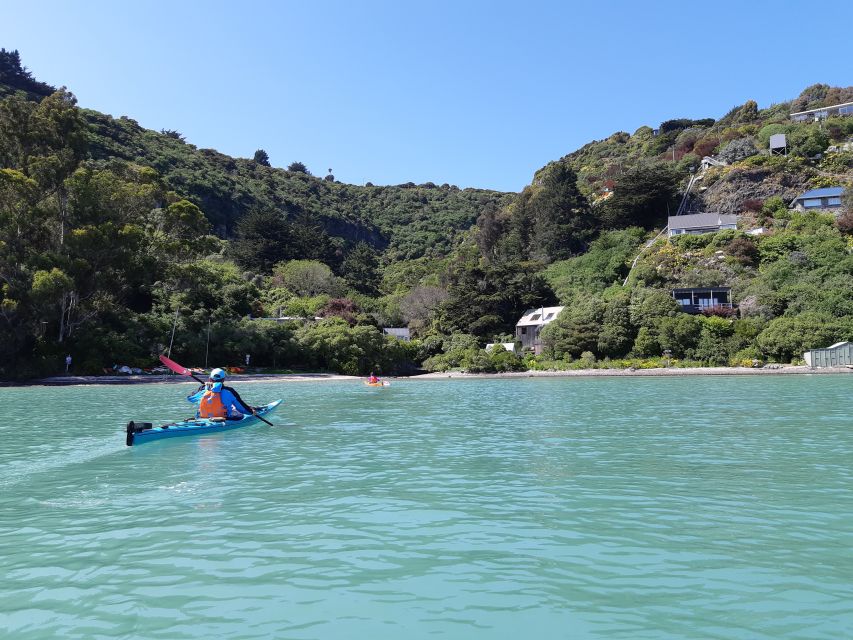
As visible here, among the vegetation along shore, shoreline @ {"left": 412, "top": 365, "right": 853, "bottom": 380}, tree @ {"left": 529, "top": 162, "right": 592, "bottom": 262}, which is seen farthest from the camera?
tree @ {"left": 529, "top": 162, "right": 592, "bottom": 262}

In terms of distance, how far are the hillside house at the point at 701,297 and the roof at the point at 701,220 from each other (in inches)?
723

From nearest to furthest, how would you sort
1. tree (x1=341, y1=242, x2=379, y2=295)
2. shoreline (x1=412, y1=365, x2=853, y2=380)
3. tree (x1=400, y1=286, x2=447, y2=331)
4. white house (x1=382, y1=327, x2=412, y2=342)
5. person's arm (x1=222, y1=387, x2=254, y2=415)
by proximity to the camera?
person's arm (x1=222, y1=387, x2=254, y2=415) → shoreline (x1=412, y1=365, x2=853, y2=380) → white house (x1=382, y1=327, x2=412, y2=342) → tree (x1=400, y1=286, x2=447, y2=331) → tree (x1=341, y1=242, x2=379, y2=295)

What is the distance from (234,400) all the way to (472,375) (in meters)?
40.0

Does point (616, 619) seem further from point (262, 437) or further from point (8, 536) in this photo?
point (262, 437)

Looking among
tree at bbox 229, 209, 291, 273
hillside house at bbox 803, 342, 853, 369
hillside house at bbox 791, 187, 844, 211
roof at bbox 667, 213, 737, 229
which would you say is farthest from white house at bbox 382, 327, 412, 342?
hillside house at bbox 791, 187, 844, 211

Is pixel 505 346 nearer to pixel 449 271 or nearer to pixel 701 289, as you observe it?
pixel 701 289

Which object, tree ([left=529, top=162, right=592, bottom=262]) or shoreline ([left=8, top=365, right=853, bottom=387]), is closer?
shoreline ([left=8, top=365, right=853, bottom=387])

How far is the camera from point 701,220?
77188mm

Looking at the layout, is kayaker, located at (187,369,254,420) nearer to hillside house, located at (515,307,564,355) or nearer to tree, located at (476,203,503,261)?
hillside house, located at (515,307,564,355)

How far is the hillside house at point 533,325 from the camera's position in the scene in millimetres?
64637

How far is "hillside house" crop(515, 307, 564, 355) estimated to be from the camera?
6464 cm

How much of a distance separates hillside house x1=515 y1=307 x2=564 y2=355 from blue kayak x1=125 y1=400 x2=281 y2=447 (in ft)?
156

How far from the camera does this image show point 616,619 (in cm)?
569

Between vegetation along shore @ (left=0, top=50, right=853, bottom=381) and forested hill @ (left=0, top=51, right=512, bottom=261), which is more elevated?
forested hill @ (left=0, top=51, right=512, bottom=261)
